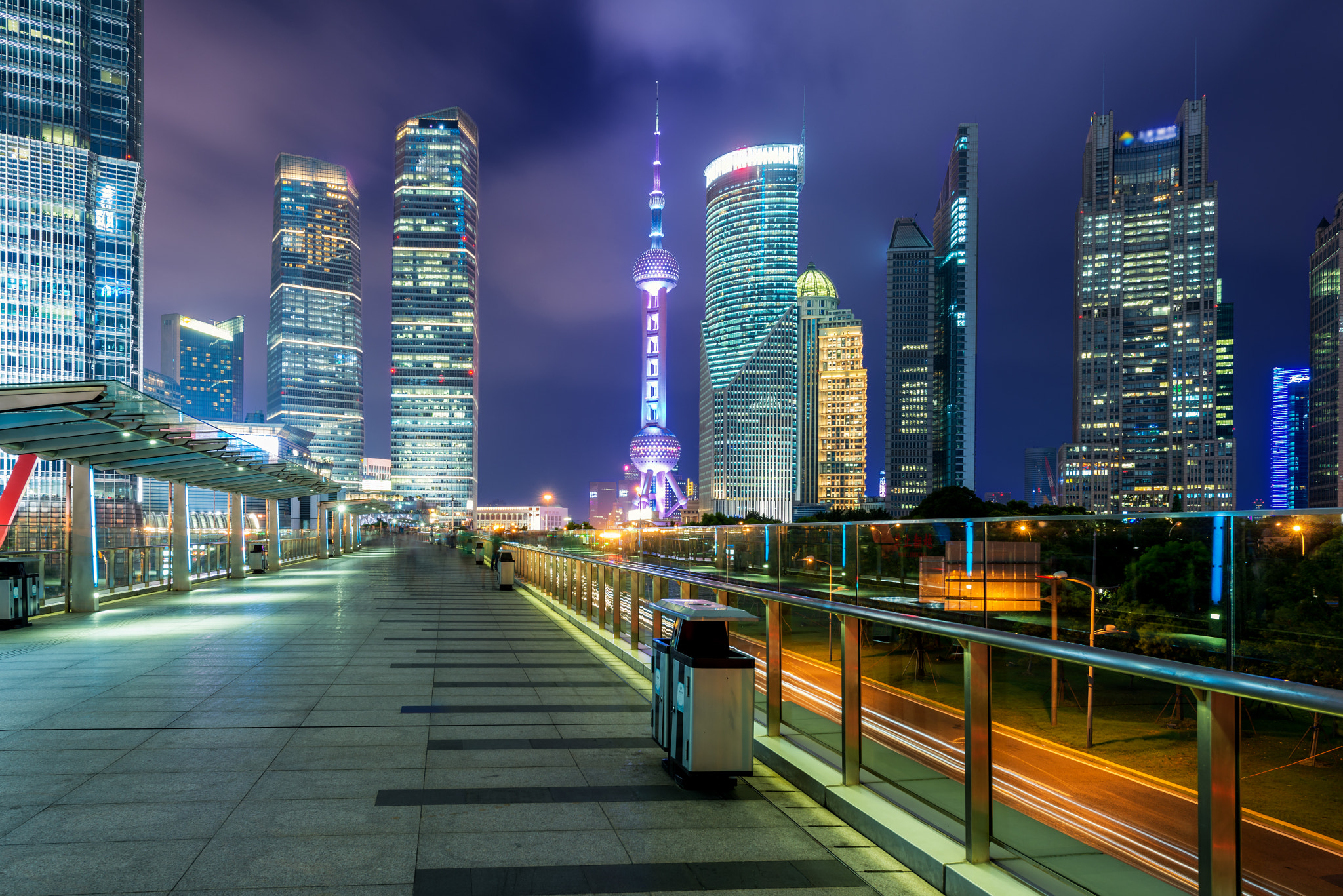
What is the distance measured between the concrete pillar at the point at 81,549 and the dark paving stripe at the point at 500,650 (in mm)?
8103

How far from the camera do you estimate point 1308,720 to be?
2.42 meters

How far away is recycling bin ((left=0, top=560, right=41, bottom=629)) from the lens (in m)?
13.3

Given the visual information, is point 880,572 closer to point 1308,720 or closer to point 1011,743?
point 1011,743

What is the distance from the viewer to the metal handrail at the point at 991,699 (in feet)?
8.59

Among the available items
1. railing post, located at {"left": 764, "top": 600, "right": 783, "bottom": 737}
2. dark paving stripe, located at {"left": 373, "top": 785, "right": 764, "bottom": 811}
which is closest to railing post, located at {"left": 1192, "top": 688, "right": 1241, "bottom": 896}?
dark paving stripe, located at {"left": 373, "top": 785, "right": 764, "bottom": 811}

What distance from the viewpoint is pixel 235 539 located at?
2683 cm

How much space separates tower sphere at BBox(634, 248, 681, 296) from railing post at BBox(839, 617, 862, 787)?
170818mm

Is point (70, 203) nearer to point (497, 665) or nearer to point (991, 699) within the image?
point (497, 665)

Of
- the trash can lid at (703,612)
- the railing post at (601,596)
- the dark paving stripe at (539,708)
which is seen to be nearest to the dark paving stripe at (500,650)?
the railing post at (601,596)

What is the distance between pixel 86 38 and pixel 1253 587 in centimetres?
15518

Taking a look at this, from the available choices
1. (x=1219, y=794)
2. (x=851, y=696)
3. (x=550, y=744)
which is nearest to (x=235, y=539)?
(x=550, y=744)

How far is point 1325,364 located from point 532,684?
190 m

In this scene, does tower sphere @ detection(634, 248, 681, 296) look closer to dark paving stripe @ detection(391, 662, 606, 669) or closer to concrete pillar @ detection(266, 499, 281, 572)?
concrete pillar @ detection(266, 499, 281, 572)

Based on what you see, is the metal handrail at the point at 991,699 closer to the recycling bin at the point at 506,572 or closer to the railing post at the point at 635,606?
the railing post at the point at 635,606
